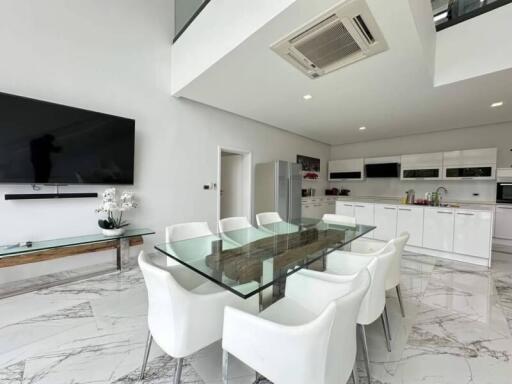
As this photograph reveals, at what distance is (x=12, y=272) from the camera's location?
97.7 inches

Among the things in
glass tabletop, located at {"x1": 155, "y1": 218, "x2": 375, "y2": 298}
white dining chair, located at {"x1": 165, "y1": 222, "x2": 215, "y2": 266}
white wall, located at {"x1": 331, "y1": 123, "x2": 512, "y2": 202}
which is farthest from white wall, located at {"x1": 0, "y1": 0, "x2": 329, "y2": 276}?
white wall, located at {"x1": 331, "y1": 123, "x2": 512, "y2": 202}

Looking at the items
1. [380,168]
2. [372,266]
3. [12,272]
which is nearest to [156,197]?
[12,272]

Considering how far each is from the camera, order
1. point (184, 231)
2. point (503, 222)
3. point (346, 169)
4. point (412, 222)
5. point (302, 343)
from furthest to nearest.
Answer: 1. point (346, 169)
2. point (503, 222)
3. point (412, 222)
4. point (184, 231)
5. point (302, 343)

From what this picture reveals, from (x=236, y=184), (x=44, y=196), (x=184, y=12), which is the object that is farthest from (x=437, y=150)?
(x=44, y=196)

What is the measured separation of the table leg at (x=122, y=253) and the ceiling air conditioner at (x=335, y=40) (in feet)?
9.57

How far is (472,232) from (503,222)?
5.45ft

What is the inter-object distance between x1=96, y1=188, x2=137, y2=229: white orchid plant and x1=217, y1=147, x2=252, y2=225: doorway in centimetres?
197

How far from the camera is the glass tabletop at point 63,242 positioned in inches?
87.2

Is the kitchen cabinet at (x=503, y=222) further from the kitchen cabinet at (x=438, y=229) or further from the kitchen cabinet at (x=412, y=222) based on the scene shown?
the kitchen cabinet at (x=412, y=222)

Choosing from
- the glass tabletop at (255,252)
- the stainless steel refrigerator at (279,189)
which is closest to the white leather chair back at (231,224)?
the glass tabletop at (255,252)

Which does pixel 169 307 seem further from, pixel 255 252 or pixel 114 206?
pixel 114 206

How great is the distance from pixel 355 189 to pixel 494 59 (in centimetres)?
463

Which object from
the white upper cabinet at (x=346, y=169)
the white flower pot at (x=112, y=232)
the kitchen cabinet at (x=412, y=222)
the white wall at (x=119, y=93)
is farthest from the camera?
the white upper cabinet at (x=346, y=169)

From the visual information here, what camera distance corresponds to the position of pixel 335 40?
2117mm
